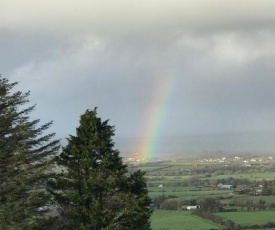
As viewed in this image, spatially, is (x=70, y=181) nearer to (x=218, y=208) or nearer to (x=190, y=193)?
(x=218, y=208)

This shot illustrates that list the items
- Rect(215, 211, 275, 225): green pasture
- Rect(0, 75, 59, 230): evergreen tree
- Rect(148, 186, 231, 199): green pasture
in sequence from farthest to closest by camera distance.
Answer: Rect(148, 186, 231, 199): green pasture → Rect(215, 211, 275, 225): green pasture → Rect(0, 75, 59, 230): evergreen tree

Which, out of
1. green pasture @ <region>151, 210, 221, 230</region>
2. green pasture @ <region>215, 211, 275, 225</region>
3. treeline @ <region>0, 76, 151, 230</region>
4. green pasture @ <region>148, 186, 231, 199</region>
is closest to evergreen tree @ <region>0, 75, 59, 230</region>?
treeline @ <region>0, 76, 151, 230</region>

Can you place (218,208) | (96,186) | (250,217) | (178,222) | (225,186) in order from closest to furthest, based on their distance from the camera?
(96,186) → (178,222) → (250,217) → (218,208) → (225,186)

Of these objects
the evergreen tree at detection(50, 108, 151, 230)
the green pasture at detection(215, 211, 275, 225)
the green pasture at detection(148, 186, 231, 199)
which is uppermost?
the evergreen tree at detection(50, 108, 151, 230)

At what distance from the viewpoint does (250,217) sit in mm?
50625

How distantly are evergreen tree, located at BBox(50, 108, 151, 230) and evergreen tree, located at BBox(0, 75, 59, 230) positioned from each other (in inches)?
33.1

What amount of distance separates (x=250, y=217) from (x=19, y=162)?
122ft

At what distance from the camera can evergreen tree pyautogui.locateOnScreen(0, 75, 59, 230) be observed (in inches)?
679

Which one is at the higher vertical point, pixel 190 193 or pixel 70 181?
pixel 70 181

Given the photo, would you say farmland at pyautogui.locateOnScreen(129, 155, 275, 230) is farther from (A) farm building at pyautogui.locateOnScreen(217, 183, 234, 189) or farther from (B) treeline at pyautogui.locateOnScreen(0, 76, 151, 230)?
(B) treeline at pyautogui.locateOnScreen(0, 76, 151, 230)

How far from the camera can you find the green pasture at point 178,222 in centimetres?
4575

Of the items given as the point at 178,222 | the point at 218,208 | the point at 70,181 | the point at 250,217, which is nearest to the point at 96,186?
the point at 70,181

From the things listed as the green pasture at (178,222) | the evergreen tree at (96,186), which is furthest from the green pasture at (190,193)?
the evergreen tree at (96,186)

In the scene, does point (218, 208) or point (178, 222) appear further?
point (218, 208)
